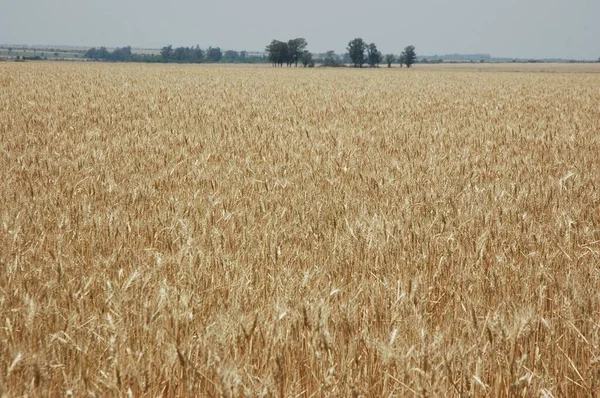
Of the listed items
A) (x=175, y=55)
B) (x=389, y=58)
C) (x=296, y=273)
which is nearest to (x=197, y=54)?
(x=175, y=55)

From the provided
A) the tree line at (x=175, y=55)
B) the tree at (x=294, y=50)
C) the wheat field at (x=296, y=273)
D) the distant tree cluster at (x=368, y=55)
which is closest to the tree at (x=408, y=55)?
the distant tree cluster at (x=368, y=55)

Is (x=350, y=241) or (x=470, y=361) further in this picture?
(x=350, y=241)

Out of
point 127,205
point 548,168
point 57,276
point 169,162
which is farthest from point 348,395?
point 548,168

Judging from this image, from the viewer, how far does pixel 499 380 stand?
64.2 inches

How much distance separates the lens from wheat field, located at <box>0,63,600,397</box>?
1.65 m

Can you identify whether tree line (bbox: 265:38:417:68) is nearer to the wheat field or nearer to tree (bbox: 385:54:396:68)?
tree (bbox: 385:54:396:68)

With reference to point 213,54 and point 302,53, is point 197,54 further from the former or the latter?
point 302,53

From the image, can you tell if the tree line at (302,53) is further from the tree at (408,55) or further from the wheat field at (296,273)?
the wheat field at (296,273)

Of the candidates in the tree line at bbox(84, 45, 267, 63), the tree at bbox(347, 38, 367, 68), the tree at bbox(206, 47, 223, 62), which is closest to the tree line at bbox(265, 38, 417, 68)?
the tree at bbox(347, 38, 367, 68)

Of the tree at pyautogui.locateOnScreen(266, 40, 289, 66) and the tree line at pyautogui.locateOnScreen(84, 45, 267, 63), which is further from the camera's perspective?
the tree line at pyautogui.locateOnScreen(84, 45, 267, 63)

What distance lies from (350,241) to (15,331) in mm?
1693

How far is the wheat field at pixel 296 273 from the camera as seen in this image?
165 cm

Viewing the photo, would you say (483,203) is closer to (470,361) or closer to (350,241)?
(350,241)

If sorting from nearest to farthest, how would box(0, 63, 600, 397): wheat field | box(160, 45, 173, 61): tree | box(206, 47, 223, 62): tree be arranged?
box(0, 63, 600, 397): wheat field < box(160, 45, 173, 61): tree < box(206, 47, 223, 62): tree
